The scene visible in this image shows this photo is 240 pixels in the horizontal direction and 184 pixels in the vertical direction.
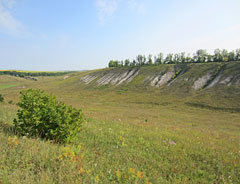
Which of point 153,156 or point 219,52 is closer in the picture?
point 153,156

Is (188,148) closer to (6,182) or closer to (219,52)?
(6,182)

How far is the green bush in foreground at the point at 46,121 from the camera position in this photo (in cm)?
606

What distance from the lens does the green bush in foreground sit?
606 cm

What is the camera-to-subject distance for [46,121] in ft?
20.6

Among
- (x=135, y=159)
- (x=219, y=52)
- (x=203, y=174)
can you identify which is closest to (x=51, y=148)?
(x=135, y=159)

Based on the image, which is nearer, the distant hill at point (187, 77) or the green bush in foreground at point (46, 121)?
the green bush in foreground at point (46, 121)

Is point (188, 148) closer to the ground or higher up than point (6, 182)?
closer to the ground

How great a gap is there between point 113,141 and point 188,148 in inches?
181

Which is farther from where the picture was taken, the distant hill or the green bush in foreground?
the distant hill

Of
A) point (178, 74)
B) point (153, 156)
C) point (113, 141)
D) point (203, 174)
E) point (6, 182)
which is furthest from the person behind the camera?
point (178, 74)

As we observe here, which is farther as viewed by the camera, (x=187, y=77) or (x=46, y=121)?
(x=187, y=77)

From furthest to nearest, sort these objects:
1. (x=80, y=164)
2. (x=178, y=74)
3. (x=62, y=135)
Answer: (x=178, y=74), (x=62, y=135), (x=80, y=164)

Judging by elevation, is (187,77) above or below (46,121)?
above

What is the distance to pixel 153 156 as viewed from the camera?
700 centimetres
